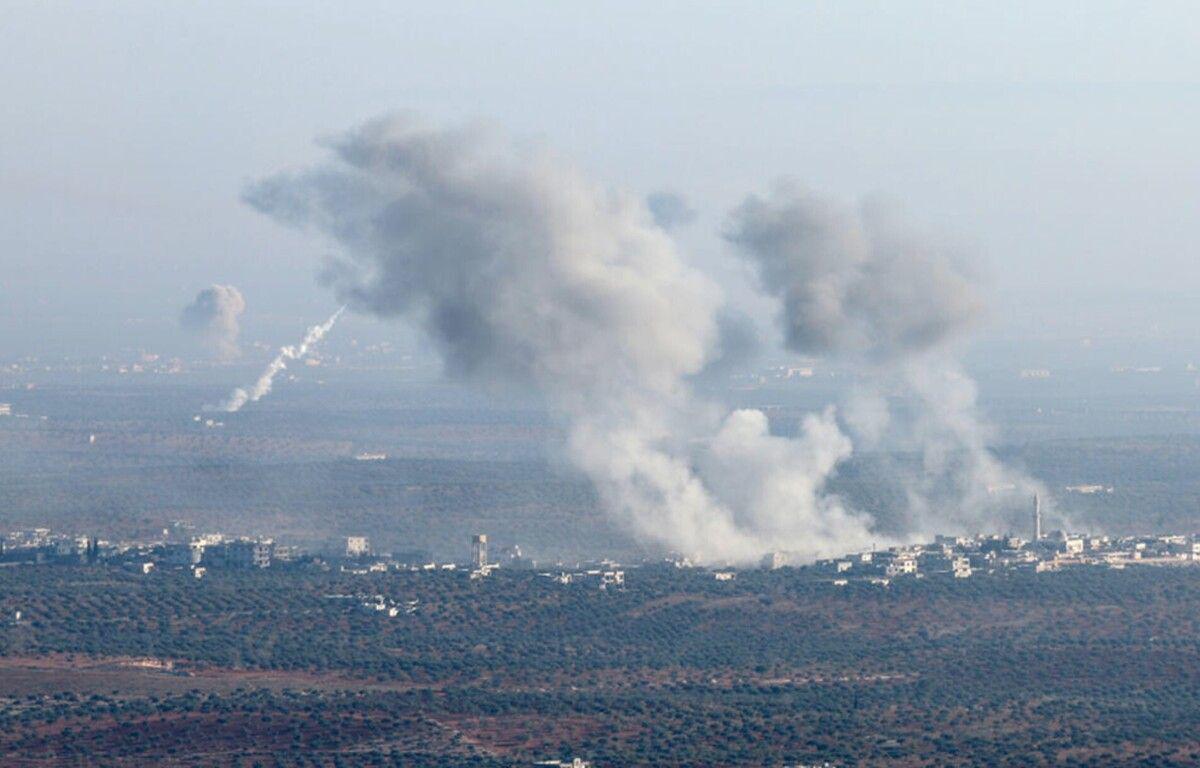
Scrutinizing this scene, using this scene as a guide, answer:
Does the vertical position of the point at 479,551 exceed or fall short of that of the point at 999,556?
it exceeds it

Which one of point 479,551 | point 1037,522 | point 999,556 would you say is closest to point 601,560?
point 479,551

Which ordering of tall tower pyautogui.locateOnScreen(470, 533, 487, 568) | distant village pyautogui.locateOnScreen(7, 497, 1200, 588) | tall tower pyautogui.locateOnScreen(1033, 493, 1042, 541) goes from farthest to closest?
tall tower pyautogui.locateOnScreen(1033, 493, 1042, 541) < tall tower pyautogui.locateOnScreen(470, 533, 487, 568) < distant village pyautogui.locateOnScreen(7, 497, 1200, 588)

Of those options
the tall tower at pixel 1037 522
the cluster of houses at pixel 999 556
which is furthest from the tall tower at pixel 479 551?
the tall tower at pixel 1037 522

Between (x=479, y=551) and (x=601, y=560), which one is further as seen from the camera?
(x=601, y=560)

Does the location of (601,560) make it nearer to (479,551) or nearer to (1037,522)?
(479,551)

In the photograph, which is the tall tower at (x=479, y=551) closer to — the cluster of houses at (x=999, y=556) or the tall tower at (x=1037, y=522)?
the cluster of houses at (x=999, y=556)

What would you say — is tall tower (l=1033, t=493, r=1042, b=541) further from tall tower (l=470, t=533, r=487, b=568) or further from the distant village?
tall tower (l=470, t=533, r=487, b=568)

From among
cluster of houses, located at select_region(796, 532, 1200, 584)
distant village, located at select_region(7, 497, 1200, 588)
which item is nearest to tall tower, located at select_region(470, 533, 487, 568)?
distant village, located at select_region(7, 497, 1200, 588)

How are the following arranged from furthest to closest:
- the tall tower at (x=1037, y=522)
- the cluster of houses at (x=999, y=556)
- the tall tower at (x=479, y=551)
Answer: the tall tower at (x=1037, y=522)
the tall tower at (x=479, y=551)
the cluster of houses at (x=999, y=556)

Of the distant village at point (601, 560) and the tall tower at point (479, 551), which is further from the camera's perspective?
the tall tower at point (479, 551)

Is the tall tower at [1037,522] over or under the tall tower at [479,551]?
over

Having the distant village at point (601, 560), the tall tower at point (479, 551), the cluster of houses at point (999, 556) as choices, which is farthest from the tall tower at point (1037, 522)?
the tall tower at point (479, 551)

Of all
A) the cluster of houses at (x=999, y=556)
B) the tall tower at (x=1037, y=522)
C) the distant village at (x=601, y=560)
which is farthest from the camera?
the tall tower at (x=1037, y=522)

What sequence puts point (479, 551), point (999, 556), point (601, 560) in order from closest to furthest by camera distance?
point (479, 551), point (999, 556), point (601, 560)
